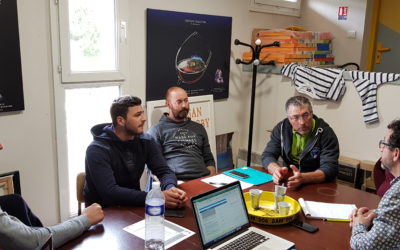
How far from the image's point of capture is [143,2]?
3.09 metres

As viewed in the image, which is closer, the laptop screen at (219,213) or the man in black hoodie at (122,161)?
the laptop screen at (219,213)

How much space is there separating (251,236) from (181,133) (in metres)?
1.58

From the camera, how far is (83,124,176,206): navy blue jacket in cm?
190

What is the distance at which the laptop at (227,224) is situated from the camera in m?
1.39

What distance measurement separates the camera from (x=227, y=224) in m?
1.48

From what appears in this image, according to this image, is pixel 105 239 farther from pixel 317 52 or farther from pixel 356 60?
pixel 356 60

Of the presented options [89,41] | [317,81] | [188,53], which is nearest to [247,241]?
[89,41]

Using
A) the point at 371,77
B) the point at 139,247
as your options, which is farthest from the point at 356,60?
the point at 139,247

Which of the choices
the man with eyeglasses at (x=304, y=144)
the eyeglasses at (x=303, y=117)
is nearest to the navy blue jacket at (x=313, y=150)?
the man with eyeglasses at (x=304, y=144)

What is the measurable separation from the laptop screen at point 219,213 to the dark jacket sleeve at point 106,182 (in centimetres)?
51

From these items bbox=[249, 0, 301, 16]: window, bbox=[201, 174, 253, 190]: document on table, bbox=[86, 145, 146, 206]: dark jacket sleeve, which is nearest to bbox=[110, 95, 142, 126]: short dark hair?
bbox=[86, 145, 146, 206]: dark jacket sleeve

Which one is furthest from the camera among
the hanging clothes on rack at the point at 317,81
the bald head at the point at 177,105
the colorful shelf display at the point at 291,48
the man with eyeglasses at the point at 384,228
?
the colorful shelf display at the point at 291,48

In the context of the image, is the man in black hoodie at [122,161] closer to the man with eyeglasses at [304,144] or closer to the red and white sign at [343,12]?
the man with eyeglasses at [304,144]

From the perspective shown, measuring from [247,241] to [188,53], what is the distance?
2.31 metres
